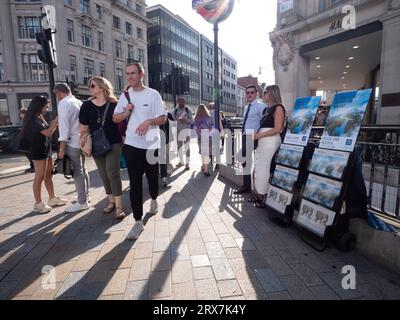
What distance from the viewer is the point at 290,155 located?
361 centimetres

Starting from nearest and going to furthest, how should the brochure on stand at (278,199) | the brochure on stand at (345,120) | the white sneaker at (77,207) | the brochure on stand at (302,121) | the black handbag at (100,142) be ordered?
the brochure on stand at (345,120) < the brochure on stand at (302,121) < the brochure on stand at (278,199) < the black handbag at (100,142) < the white sneaker at (77,207)

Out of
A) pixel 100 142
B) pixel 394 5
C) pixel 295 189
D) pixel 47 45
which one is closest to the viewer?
pixel 295 189

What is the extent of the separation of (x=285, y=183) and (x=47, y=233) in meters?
3.31

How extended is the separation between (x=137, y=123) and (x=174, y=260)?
1698 mm

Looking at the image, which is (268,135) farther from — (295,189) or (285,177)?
(295,189)

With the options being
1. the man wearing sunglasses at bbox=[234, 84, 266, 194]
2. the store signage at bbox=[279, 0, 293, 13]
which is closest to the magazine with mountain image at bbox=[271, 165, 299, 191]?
the man wearing sunglasses at bbox=[234, 84, 266, 194]

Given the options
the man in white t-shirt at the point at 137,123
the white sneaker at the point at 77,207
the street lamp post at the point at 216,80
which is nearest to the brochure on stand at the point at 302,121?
the man in white t-shirt at the point at 137,123

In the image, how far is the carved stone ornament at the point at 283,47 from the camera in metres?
14.6

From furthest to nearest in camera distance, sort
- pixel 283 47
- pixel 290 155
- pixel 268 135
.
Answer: pixel 283 47
pixel 268 135
pixel 290 155

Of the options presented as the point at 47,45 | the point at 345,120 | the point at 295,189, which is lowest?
the point at 295,189

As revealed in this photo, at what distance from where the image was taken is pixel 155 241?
3188 millimetres

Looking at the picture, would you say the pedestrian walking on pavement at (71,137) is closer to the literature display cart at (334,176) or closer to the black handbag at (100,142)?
the black handbag at (100,142)

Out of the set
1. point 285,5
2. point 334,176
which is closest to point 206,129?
point 334,176

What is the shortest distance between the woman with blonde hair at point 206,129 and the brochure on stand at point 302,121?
3.48 m
